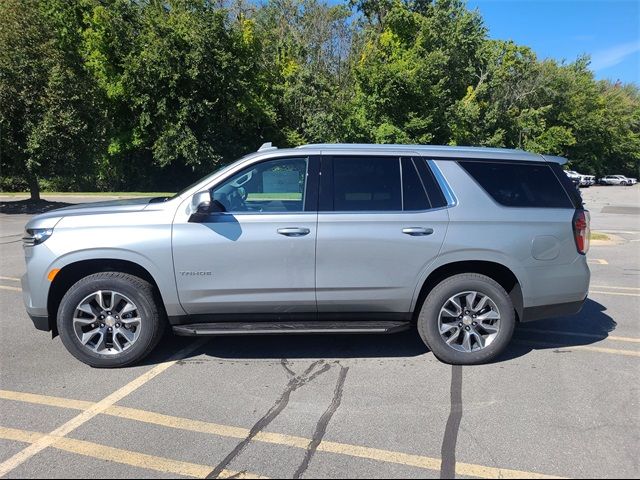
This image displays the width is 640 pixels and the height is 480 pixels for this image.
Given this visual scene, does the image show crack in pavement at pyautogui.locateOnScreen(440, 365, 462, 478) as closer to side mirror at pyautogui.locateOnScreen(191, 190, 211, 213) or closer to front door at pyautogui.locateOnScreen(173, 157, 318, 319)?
front door at pyautogui.locateOnScreen(173, 157, 318, 319)

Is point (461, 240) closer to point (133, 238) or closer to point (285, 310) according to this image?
point (285, 310)

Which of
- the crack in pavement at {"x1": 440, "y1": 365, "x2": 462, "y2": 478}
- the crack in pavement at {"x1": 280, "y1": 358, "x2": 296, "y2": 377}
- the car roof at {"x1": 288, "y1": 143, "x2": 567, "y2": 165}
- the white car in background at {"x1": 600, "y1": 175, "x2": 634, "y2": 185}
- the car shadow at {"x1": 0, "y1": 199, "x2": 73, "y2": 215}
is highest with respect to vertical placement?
the car roof at {"x1": 288, "y1": 143, "x2": 567, "y2": 165}

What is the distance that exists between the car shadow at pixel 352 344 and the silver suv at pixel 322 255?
1.61ft

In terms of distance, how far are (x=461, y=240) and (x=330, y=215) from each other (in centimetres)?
115

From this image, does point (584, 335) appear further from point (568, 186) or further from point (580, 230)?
point (568, 186)

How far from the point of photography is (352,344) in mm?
4953

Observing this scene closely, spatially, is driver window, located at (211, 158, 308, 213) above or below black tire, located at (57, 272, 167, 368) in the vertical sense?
above

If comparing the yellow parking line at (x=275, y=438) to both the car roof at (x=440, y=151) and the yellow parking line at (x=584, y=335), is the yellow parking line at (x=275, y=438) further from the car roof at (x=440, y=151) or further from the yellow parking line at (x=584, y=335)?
the yellow parking line at (x=584, y=335)

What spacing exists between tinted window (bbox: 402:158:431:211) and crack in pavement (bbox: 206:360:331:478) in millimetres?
1612

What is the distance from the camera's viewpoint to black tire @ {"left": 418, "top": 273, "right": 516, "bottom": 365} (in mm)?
4305

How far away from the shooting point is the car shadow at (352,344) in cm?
467

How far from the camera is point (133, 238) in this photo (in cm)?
410

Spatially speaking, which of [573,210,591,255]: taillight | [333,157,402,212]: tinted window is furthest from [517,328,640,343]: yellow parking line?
[333,157,402,212]: tinted window

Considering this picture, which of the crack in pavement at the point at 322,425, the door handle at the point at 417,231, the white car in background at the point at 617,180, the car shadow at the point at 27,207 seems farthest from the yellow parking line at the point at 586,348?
the white car in background at the point at 617,180
